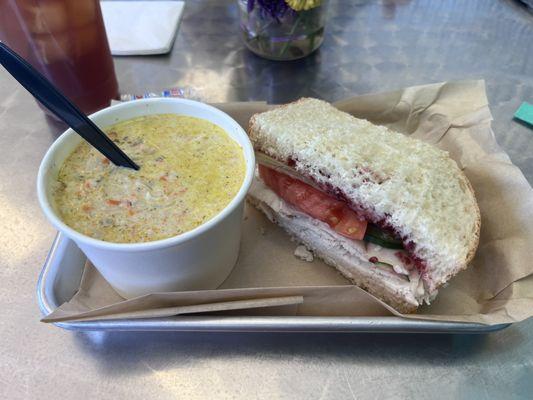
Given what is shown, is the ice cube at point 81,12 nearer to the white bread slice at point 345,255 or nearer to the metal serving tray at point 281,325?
the white bread slice at point 345,255

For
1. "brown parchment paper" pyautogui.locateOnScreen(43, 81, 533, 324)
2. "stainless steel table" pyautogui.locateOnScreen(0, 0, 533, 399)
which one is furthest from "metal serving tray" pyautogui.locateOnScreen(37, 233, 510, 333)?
"stainless steel table" pyautogui.locateOnScreen(0, 0, 533, 399)

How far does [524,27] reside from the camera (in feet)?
9.15

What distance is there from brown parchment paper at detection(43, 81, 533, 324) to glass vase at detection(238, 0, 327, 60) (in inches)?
22.3

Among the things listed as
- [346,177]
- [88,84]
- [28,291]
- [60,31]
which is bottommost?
[28,291]

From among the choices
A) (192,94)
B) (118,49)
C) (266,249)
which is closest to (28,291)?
(266,249)

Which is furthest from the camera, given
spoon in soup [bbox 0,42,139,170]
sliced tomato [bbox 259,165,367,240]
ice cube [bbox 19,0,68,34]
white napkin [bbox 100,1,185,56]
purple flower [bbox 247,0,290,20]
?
white napkin [bbox 100,1,185,56]

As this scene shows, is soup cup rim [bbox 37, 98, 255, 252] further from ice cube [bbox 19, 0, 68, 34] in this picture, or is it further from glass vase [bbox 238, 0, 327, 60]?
glass vase [bbox 238, 0, 327, 60]

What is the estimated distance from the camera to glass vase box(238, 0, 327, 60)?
2.16 metres

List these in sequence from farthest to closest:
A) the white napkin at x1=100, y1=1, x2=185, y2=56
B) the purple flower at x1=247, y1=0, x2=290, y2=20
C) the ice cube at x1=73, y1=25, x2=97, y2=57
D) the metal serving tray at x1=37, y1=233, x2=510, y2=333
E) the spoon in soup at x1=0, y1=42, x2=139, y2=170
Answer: the white napkin at x1=100, y1=1, x2=185, y2=56 < the purple flower at x1=247, y1=0, x2=290, y2=20 < the ice cube at x1=73, y1=25, x2=97, y2=57 < the metal serving tray at x1=37, y1=233, x2=510, y2=333 < the spoon in soup at x1=0, y1=42, x2=139, y2=170

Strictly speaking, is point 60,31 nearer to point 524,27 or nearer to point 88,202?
point 88,202

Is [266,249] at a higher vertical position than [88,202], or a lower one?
lower

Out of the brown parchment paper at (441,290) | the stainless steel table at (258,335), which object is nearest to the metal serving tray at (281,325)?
the brown parchment paper at (441,290)

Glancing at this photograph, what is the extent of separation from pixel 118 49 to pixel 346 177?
1.67m

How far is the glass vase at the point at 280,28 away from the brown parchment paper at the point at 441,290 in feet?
1.86
